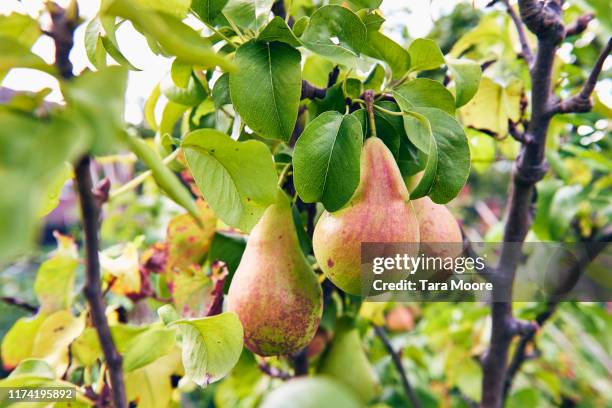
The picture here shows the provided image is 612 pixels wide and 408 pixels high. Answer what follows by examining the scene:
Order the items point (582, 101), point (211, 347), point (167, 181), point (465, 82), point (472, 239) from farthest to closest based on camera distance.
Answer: point (472, 239) < point (582, 101) < point (465, 82) < point (211, 347) < point (167, 181)

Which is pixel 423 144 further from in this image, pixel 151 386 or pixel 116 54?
pixel 151 386

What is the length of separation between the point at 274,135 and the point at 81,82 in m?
0.28

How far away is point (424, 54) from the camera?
590 millimetres

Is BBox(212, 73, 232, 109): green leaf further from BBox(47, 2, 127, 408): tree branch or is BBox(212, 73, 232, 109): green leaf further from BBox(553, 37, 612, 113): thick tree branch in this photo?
BBox(553, 37, 612, 113): thick tree branch

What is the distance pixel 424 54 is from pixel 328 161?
0.18 m

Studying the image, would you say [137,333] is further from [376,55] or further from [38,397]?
[376,55]

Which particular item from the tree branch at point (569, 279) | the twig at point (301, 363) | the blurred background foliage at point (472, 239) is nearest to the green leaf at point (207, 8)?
the blurred background foliage at point (472, 239)

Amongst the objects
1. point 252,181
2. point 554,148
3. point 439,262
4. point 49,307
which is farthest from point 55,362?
point 554,148

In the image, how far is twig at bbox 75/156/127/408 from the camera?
0.31 metres

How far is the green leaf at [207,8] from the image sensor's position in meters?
0.52

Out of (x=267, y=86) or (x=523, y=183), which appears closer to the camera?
(x=267, y=86)

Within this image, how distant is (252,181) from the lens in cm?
51

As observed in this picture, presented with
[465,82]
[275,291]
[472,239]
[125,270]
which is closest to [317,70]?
[465,82]

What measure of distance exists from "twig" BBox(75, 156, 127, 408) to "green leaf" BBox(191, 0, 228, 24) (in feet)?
0.88
